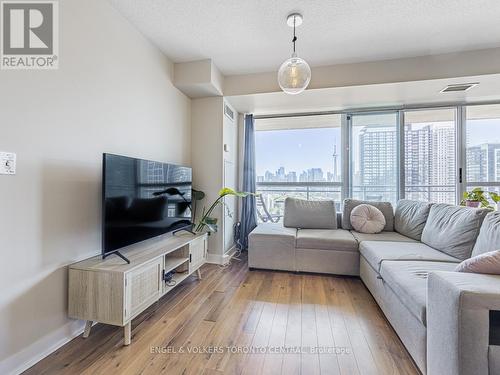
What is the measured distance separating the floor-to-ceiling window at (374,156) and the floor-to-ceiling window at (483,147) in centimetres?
101

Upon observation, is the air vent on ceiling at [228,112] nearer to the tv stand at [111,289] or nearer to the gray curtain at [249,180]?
the gray curtain at [249,180]

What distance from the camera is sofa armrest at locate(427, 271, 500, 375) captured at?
3.29ft

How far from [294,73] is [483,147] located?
354 centimetres

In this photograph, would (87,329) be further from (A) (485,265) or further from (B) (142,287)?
(A) (485,265)

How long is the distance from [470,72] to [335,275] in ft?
9.24

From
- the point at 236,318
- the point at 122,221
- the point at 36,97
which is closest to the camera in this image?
the point at 36,97

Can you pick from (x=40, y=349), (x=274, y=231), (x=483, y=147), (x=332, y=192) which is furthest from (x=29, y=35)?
(x=483, y=147)

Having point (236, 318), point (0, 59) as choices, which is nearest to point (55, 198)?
point (0, 59)

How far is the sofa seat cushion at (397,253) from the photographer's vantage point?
204 centimetres

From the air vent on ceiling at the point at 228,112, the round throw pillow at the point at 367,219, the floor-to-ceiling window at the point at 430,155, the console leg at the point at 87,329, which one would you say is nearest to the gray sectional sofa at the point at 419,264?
the round throw pillow at the point at 367,219

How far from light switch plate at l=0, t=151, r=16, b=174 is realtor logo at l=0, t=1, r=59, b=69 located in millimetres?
500

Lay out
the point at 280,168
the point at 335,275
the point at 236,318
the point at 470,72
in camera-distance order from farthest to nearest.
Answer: the point at 280,168, the point at 335,275, the point at 470,72, the point at 236,318

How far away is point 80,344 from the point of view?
1597mm

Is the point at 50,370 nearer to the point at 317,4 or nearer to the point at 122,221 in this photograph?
the point at 122,221
